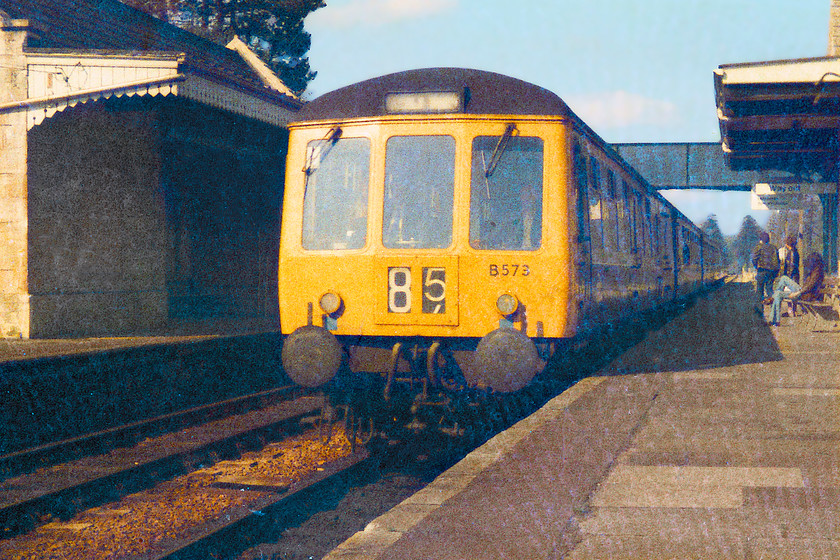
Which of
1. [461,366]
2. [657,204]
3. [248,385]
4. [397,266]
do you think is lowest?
[248,385]

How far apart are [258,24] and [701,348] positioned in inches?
1298

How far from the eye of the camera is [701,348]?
11.8 meters

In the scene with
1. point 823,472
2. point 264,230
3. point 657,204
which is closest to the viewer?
point 823,472

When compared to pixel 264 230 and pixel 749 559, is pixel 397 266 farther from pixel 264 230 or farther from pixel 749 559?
pixel 264 230

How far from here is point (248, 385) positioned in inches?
496

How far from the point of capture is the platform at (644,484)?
12.1 ft

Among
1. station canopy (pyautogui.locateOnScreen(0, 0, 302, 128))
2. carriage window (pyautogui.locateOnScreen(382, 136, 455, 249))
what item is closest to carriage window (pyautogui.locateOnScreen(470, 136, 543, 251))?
carriage window (pyautogui.locateOnScreen(382, 136, 455, 249))

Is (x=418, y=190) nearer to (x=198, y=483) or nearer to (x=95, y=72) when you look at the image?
(x=198, y=483)

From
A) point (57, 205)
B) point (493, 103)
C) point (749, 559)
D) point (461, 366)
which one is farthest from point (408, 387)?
point (57, 205)

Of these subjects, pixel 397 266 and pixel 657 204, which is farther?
pixel 657 204

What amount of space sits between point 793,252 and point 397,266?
448 inches

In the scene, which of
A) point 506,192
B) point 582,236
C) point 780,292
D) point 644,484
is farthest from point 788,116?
point 644,484

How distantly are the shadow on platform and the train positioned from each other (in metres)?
2.50

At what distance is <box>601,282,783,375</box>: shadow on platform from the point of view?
394 inches
